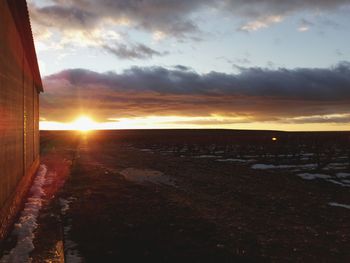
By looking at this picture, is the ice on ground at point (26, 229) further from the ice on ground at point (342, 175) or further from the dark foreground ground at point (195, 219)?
the ice on ground at point (342, 175)

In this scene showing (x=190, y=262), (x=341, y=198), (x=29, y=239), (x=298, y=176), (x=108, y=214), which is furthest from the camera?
(x=298, y=176)

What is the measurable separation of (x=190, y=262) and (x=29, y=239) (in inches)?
145

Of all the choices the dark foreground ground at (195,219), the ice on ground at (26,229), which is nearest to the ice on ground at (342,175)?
the dark foreground ground at (195,219)

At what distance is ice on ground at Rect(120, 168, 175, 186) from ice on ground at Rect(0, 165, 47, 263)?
605 centimetres

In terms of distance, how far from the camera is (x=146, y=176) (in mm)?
22188

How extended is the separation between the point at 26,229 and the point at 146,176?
1278 cm

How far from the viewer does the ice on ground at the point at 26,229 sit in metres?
7.48

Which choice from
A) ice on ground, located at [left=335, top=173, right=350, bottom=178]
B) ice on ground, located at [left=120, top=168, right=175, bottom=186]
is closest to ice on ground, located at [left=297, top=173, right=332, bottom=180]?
ice on ground, located at [left=335, top=173, right=350, bottom=178]

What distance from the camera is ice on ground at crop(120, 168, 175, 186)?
20.0m

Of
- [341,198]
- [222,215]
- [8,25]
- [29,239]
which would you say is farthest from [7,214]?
[341,198]

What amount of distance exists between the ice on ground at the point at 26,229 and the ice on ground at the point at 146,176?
6050mm

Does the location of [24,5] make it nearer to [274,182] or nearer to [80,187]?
[80,187]

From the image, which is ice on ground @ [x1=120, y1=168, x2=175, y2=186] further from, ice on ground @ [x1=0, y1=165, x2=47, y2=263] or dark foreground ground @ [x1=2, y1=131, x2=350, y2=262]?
ice on ground @ [x1=0, y1=165, x2=47, y2=263]

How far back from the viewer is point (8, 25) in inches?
359
